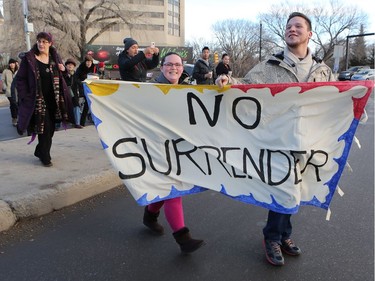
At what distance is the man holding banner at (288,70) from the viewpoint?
276 cm

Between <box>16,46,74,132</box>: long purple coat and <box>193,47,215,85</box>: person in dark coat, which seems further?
<box>193,47,215,85</box>: person in dark coat

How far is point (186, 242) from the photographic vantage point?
2939mm

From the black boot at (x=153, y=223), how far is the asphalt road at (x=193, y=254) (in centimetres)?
7

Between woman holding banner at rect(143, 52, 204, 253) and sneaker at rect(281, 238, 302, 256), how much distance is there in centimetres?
69

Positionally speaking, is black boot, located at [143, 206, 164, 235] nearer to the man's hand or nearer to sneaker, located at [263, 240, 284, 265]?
sneaker, located at [263, 240, 284, 265]

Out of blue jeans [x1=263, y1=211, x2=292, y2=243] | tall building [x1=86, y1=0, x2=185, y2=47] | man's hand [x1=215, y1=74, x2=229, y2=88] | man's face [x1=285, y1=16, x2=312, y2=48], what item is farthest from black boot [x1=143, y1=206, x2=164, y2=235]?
tall building [x1=86, y1=0, x2=185, y2=47]

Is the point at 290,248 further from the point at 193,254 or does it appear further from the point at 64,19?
the point at 64,19

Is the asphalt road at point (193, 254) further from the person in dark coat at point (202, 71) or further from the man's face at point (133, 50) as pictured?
the person in dark coat at point (202, 71)

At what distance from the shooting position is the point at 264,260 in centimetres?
291

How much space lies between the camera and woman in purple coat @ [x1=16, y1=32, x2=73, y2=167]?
4.63 m

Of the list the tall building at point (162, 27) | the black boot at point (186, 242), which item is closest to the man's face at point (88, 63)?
the black boot at point (186, 242)

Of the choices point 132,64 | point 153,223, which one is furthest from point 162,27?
point 153,223

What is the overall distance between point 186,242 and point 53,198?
1.75m

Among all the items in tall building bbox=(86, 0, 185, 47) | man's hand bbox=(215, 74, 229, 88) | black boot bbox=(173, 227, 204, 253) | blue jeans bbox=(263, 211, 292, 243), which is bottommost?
black boot bbox=(173, 227, 204, 253)
